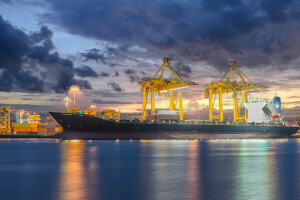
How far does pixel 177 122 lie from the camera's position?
7769 cm

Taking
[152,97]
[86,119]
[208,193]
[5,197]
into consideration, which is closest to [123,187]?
[208,193]

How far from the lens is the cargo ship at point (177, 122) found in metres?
67.1

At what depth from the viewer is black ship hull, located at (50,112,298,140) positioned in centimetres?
6638

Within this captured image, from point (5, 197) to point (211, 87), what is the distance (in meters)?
79.5

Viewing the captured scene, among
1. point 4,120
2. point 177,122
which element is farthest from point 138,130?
point 4,120

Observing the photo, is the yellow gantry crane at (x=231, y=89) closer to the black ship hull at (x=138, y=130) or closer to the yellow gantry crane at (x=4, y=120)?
the black ship hull at (x=138, y=130)

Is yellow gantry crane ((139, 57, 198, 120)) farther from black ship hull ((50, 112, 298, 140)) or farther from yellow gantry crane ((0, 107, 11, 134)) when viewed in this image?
Result: yellow gantry crane ((0, 107, 11, 134))

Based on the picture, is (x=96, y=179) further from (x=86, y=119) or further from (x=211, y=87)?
(x=211, y=87)

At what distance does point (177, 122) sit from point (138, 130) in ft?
35.7

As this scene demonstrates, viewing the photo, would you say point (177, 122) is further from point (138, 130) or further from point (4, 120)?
point (4, 120)

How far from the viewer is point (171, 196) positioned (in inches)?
519

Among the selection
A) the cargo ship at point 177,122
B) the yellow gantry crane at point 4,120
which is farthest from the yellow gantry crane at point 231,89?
the yellow gantry crane at point 4,120

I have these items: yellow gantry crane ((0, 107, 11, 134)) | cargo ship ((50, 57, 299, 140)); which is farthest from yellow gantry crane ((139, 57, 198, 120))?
yellow gantry crane ((0, 107, 11, 134))

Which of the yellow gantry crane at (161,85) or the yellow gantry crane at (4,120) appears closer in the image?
the yellow gantry crane at (161,85)
